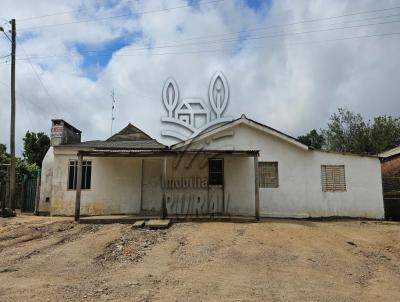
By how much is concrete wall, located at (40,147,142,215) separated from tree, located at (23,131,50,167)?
777 inches

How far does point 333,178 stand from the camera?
15.7 meters

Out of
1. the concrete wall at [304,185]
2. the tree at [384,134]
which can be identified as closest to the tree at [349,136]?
the tree at [384,134]

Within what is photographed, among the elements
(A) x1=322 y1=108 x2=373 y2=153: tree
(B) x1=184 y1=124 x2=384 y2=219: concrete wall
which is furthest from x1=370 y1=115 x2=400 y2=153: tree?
(B) x1=184 y1=124 x2=384 y2=219: concrete wall

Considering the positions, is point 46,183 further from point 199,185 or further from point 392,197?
point 392,197

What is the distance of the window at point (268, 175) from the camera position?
1571 centimetres

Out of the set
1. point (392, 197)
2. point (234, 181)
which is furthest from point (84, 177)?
point (392, 197)

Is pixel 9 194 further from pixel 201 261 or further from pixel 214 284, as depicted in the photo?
pixel 214 284

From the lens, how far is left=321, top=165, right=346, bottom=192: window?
1562 centimetres

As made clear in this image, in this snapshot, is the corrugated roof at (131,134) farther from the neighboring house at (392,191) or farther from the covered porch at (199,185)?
the neighboring house at (392,191)

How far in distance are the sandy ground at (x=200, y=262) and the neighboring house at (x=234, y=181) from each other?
2366 mm

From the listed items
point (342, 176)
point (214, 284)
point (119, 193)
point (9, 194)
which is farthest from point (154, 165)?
point (214, 284)

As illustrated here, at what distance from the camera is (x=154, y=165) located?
16.1m

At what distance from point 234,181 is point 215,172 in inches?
34.0

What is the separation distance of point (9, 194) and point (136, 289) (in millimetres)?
12984
